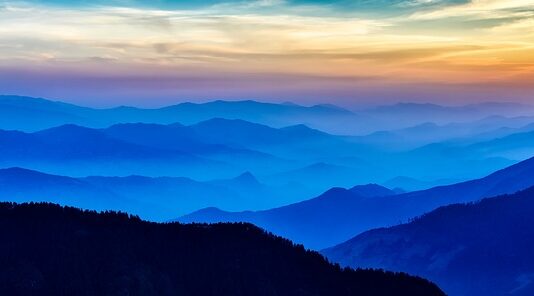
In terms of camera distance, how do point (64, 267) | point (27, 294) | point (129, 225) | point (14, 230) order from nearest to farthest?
point (27, 294)
point (64, 267)
point (14, 230)
point (129, 225)

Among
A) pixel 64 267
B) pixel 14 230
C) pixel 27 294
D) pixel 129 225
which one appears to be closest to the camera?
pixel 27 294

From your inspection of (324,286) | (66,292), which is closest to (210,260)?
(324,286)

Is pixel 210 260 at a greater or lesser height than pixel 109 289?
greater

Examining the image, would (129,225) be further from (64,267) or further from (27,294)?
(27,294)

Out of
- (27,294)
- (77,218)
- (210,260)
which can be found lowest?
(27,294)

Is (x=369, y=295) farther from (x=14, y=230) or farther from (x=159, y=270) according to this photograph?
(x=14, y=230)

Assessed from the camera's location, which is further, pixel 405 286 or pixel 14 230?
pixel 405 286

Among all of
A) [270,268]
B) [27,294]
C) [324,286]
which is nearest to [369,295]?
[324,286]
